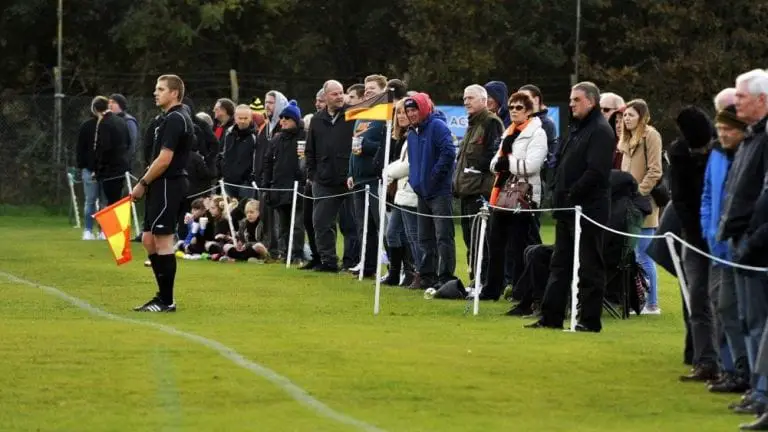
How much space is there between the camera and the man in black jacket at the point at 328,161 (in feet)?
70.3

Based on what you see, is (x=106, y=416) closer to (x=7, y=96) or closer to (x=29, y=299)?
(x=29, y=299)

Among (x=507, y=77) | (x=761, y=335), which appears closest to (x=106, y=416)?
(x=761, y=335)

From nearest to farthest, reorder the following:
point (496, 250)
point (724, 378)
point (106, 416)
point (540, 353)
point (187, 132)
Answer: point (106, 416) < point (724, 378) < point (540, 353) < point (187, 132) < point (496, 250)

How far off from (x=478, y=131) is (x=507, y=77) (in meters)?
25.6

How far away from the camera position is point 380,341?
1358 centimetres

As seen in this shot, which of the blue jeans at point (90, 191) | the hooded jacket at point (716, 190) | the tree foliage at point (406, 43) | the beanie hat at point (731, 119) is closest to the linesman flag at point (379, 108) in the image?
the hooded jacket at point (716, 190)

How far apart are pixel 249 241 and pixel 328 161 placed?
2979 mm

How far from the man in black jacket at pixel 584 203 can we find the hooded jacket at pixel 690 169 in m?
2.43

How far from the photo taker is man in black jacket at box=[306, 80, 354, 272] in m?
21.4

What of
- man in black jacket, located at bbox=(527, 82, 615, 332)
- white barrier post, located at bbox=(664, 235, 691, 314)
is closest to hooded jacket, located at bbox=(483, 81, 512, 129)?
man in black jacket, located at bbox=(527, 82, 615, 332)

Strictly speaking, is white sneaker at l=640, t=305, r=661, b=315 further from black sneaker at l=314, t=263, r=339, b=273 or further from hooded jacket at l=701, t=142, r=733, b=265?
black sneaker at l=314, t=263, r=339, b=273

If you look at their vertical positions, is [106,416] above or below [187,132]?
below

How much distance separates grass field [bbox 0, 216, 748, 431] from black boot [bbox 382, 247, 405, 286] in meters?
1.38

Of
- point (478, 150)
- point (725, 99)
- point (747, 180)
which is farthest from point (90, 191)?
point (747, 180)
